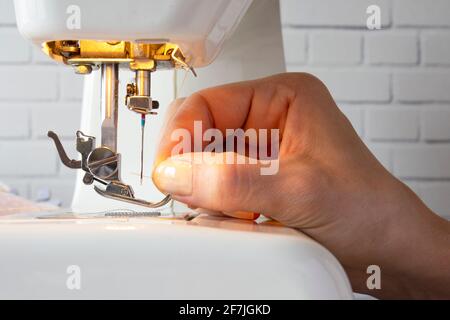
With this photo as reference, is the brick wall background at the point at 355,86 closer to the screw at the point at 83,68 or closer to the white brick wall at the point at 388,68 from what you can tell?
the white brick wall at the point at 388,68

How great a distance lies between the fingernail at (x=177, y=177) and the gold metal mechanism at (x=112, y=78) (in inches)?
3.6

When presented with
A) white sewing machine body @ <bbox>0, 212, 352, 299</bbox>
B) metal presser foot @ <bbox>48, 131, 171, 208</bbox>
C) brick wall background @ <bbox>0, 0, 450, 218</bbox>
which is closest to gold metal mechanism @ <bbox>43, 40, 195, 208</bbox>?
metal presser foot @ <bbox>48, 131, 171, 208</bbox>

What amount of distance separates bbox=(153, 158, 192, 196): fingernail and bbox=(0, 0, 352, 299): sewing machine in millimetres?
24

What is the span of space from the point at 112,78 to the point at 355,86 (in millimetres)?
1073

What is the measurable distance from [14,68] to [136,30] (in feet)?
3.81

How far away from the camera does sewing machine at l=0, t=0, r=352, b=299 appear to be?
1.22 feet

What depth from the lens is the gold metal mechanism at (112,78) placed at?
0.62 metres

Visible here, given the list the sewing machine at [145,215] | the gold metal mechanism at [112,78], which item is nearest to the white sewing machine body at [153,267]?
the sewing machine at [145,215]

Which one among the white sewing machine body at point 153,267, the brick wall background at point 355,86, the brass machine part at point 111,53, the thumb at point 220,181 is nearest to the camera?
the white sewing machine body at point 153,267

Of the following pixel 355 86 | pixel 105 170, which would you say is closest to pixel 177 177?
pixel 105 170

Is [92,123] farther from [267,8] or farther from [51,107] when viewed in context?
[51,107]

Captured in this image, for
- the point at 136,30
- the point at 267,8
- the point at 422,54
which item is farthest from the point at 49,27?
the point at 422,54

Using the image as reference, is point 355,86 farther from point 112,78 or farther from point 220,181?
point 220,181

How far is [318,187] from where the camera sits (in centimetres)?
53
